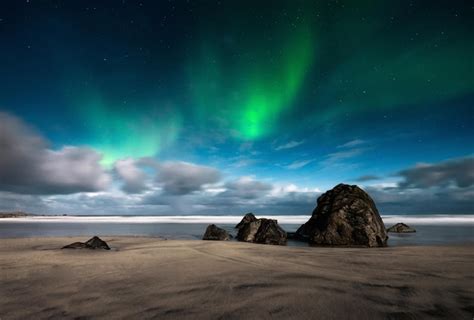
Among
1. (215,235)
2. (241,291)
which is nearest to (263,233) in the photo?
(215,235)

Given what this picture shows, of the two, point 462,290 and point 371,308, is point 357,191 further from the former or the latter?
point 371,308

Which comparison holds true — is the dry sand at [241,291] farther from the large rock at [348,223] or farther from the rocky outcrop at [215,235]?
the rocky outcrop at [215,235]

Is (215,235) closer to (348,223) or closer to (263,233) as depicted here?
(263,233)

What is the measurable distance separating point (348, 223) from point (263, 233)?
3.75 meters

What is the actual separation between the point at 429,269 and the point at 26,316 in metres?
5.55

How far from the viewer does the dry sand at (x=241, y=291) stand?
2457mm

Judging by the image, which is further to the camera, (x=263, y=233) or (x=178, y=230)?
(x=178, y=230)

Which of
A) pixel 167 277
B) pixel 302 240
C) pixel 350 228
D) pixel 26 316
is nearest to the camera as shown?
pixel 26 316

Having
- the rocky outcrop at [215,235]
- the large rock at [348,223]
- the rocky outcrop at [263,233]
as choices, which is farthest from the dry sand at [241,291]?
the rocky outcrop at [215,235]

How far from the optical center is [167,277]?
3930mm

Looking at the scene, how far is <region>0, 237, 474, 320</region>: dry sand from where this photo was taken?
246 cm

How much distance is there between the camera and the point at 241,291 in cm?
310

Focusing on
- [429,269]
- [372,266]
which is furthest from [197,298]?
[429,269]

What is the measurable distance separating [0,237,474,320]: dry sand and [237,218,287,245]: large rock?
6.59 m
